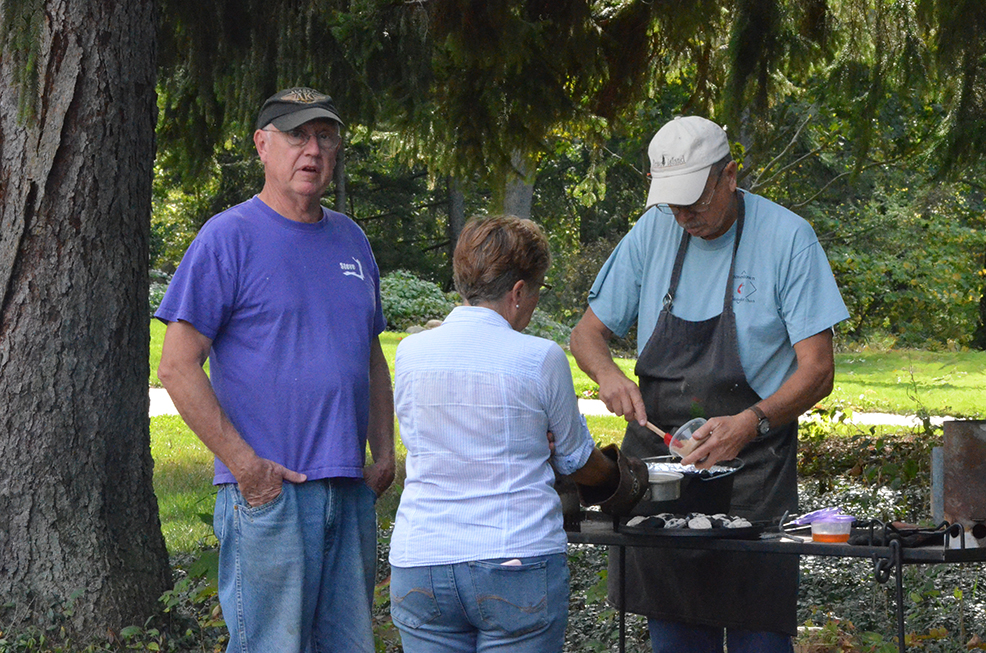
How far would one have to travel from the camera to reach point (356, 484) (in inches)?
121

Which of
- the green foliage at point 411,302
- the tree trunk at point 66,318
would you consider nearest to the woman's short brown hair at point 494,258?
the tree trunk at point 66,318

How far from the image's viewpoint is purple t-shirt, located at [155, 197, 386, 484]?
9.45ft

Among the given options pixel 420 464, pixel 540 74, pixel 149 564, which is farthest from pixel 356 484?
pixel 540 74

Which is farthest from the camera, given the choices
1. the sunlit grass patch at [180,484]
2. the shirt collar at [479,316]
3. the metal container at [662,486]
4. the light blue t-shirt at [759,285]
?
the sunlit grass patch at [180,484]

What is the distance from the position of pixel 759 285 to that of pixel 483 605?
1308mm

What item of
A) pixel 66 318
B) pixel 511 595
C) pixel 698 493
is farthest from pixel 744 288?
pixel 66 318

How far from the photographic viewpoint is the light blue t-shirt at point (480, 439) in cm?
244

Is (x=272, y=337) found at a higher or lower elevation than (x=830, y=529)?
higher

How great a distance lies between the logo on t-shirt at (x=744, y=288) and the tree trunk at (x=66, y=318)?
2530 mm

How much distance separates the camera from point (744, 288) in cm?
321

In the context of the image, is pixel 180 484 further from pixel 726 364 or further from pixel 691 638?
pixel 726 364

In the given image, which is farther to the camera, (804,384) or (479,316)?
(804,384)

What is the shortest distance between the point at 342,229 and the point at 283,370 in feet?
1.66

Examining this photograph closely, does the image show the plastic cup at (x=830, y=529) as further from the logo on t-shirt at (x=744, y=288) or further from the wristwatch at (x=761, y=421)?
the logo on t-shirt at (x=744, y=288)
